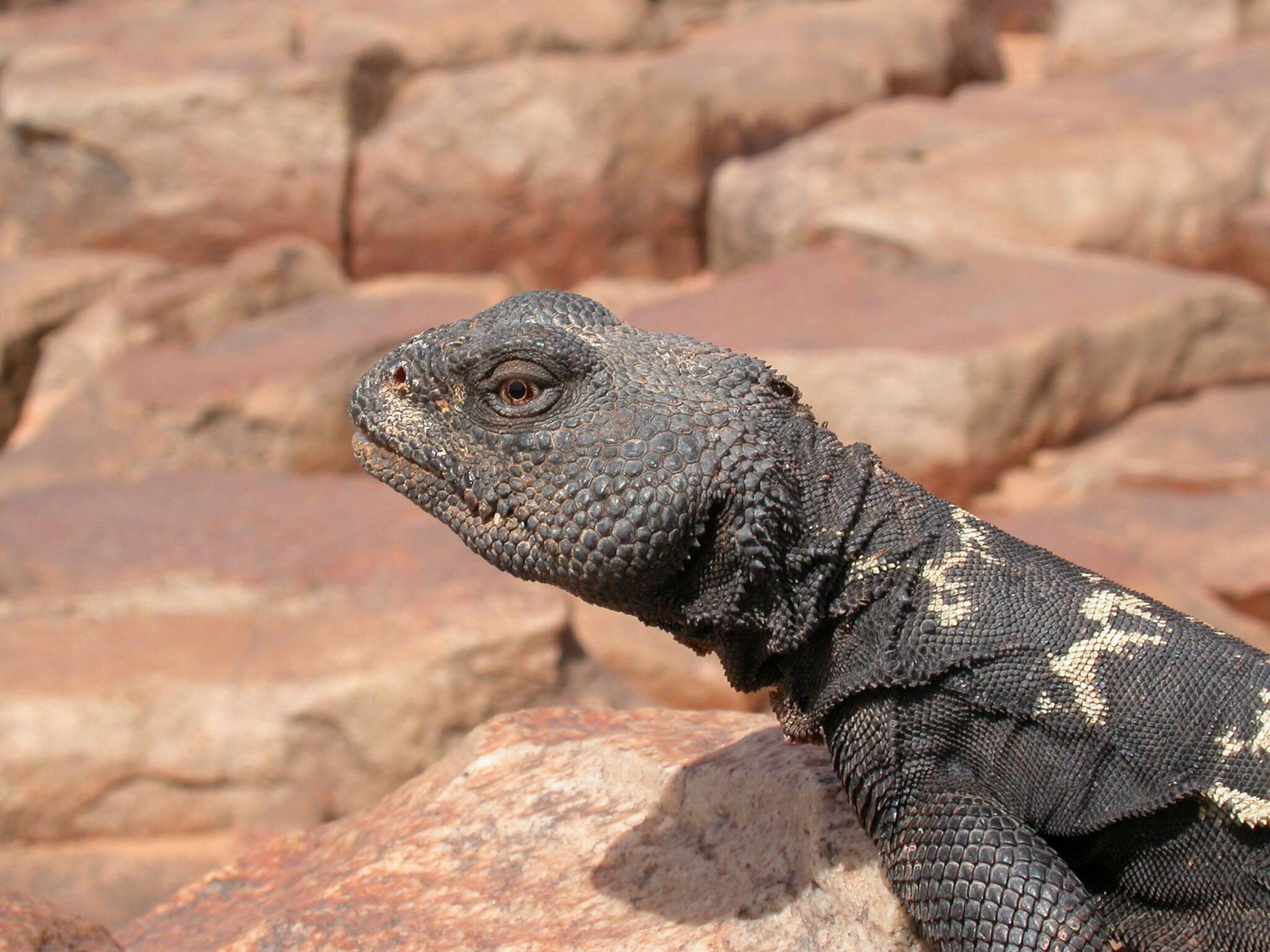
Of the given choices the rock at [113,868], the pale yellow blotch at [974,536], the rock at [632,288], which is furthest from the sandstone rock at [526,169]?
the pale yellow blotch at [974,536]

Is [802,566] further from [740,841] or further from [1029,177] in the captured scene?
[1029,177]

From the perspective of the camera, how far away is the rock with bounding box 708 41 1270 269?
1171 cm

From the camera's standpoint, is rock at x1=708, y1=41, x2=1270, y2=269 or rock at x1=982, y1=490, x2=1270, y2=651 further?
rock at x1=708, y1=41, x2=1270, y2=269

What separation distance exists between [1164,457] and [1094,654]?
6.77 m

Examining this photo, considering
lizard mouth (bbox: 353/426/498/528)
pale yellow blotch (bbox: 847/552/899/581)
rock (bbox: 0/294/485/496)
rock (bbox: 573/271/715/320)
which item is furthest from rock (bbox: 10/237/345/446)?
pale yellow blotch (bbox: 847/552/899/581)

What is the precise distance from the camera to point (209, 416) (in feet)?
32.7

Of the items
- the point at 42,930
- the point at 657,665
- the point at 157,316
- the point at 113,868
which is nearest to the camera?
the point at 42,930

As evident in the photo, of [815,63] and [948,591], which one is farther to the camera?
[815,63]

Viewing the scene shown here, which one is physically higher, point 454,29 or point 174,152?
point 454,29

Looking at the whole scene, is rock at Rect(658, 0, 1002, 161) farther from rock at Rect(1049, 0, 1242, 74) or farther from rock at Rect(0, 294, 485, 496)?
rock at Rect(0, 294, 485, 496)

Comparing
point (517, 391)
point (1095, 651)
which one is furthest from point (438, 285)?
point (1095, 651)

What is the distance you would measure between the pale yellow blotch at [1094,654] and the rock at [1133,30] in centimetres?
1622

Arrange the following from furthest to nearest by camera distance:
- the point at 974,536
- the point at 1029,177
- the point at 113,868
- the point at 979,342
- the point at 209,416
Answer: the point at 1029,177
the point at 209,416
the point at 979,342
the point at 113,868
the point at 974,536

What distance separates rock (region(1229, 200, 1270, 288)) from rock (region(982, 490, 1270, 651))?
3857 millimetres
